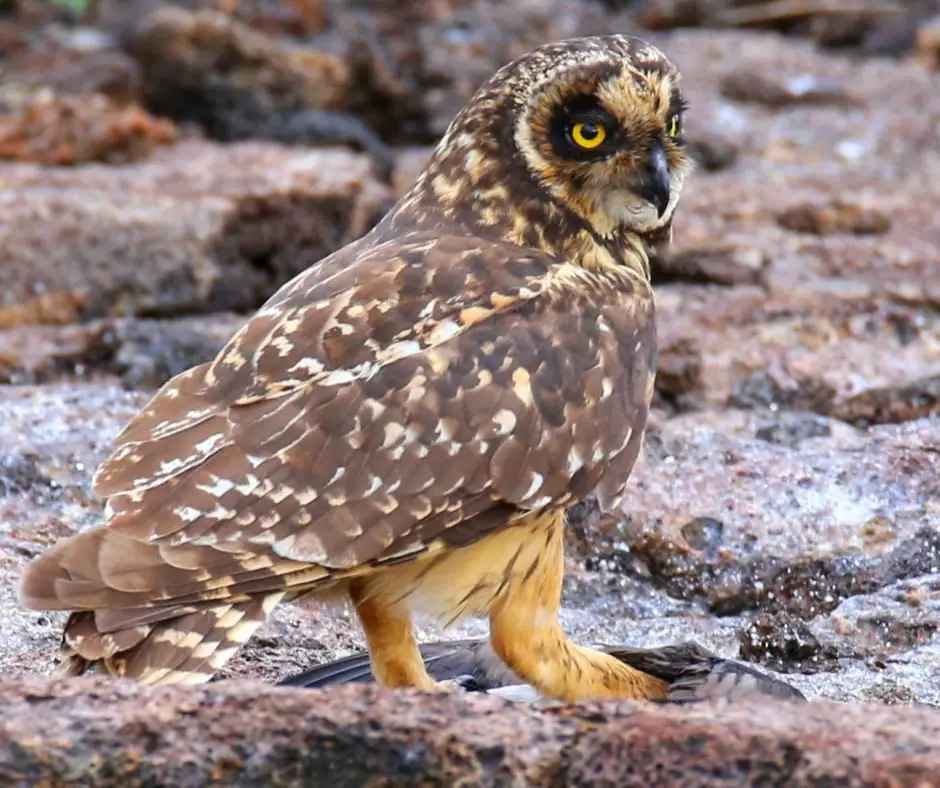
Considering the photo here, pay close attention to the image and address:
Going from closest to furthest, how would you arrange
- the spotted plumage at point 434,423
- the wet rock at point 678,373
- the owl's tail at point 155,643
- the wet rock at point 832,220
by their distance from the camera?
the owl's tail at point 155,643, the spotted plumage at point 434,423, the wet rock at point 678,373, the wet rock at point 832,220

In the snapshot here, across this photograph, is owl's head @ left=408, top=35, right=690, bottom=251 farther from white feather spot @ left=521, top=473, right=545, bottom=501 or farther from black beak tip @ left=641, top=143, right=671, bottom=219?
white feather spot @ left=521, top=473, right=545, bottom=501

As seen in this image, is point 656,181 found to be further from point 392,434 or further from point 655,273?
point 655,273

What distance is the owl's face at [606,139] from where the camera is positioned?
15.0 feet

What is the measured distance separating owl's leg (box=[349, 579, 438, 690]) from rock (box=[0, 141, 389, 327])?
286cm

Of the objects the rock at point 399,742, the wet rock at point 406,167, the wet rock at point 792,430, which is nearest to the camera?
the rock at point 399,742

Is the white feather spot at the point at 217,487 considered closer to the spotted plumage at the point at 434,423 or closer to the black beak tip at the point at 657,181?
the spotted plumage at the point at 434,423

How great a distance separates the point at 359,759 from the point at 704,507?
2.27 m

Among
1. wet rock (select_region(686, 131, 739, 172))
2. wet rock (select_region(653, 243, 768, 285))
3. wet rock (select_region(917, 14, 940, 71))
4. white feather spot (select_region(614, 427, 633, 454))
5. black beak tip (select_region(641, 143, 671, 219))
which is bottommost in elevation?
wet rock (select_region(653, 243, 768, 285))

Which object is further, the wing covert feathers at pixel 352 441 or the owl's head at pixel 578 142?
the owl's head at pixel 578 142

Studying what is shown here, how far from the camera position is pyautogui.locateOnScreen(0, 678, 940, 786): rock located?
105 inches

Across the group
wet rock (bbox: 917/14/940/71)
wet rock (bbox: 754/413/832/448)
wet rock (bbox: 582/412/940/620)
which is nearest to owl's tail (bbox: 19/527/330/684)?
wet rock (bbox: 582/412/940/620)

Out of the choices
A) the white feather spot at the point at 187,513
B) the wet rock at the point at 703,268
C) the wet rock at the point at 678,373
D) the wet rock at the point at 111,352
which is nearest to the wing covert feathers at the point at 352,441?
the white feather spot at the point at 187,513

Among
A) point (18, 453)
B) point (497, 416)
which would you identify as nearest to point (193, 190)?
point (18, 453)

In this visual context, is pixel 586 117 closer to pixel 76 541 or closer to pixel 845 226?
pixel 76 541
